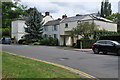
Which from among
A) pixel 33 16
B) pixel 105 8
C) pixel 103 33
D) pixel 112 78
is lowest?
pixel 112 78

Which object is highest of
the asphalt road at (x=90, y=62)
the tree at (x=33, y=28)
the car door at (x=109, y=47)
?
the tree at (x=33, y=28)

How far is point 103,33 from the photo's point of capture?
Result: 26.9 meters

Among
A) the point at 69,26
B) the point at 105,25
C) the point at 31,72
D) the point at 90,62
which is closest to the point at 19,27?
the point at 69,26

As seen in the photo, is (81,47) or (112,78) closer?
(112,78)

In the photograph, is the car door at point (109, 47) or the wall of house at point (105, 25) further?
the wall of house at point (105, 25)

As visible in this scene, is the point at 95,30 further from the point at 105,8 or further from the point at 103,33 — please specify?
the point at 105,8

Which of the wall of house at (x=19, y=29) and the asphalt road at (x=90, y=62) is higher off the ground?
the wall of house at (x=19, y=29)

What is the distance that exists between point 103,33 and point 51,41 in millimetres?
12611

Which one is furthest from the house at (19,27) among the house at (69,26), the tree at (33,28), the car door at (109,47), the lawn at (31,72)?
the lawn at (31,72)

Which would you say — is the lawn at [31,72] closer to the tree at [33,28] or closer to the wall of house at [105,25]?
the wall of house at [105,25]

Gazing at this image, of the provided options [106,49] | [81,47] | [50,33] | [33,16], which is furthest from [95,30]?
[33,16]

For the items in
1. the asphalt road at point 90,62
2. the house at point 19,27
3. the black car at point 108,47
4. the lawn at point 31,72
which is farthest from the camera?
the house at point 19,27

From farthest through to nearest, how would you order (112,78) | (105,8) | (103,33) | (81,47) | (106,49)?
(105,8), (103,33), (81,47), (106,49), (112,78)

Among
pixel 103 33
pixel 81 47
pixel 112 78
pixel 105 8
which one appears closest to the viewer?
pixel 112 78
